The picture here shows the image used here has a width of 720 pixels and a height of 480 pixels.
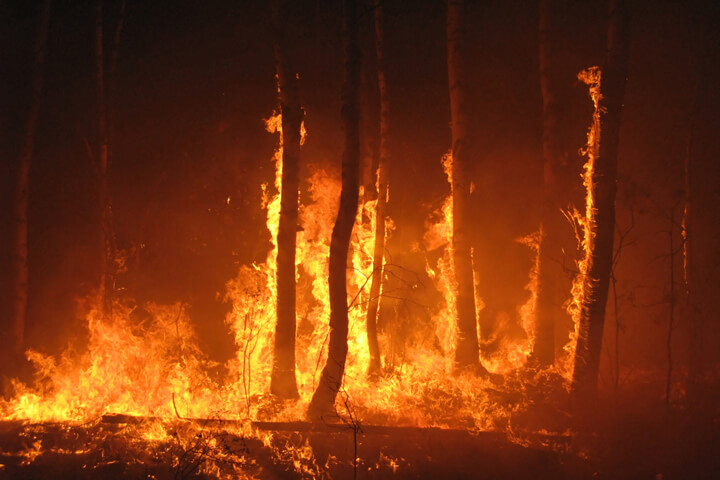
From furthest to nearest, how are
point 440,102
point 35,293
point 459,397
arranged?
point 440,102 → point 35,293 → point 459,397

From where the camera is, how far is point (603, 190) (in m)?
8.27

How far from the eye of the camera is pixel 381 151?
12.1m

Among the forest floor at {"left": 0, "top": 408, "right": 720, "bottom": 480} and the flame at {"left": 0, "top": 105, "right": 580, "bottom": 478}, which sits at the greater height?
the flame at {"left": 0, "top": 105, "right": 580, "bottom": 478}

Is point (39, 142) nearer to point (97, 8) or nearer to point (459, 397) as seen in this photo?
point (97, 8)

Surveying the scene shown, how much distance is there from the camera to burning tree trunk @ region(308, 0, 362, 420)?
8531mm

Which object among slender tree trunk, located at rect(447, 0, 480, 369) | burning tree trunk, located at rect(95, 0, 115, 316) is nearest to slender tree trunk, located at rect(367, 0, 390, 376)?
slender tree trunk, located at rect(447, 0, 480, 369)

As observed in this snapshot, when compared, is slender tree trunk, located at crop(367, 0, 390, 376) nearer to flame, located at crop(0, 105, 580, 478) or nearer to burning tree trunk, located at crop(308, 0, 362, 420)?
flame, located at crop(0, 105, 580, 478)

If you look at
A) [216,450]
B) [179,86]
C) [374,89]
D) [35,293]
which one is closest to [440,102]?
[374,89]

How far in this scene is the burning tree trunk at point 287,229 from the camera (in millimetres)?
9570

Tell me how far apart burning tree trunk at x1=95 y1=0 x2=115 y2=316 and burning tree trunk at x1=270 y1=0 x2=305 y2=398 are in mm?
5790

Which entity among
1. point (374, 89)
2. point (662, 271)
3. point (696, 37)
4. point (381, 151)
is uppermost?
point (696, 37)

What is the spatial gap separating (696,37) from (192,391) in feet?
50.6

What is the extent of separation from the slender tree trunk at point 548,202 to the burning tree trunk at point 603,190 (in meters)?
2.77

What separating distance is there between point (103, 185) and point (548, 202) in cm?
1143
